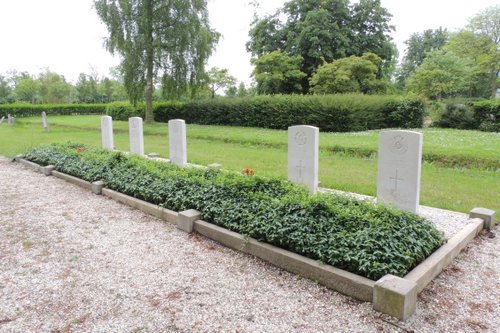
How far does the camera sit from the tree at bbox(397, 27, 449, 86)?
55.7 m

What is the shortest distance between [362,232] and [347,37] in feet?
104

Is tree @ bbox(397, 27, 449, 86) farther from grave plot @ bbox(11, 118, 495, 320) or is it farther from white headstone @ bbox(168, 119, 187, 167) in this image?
grave plot @ bbox(11, 118, 495, 320)

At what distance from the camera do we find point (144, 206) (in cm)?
596

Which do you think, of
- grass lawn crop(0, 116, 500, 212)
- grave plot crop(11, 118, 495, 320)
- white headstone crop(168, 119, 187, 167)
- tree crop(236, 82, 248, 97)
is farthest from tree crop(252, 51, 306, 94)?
grave plot crop(11, 118, 495, 320)

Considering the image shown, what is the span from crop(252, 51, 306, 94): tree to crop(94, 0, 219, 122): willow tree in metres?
7.66

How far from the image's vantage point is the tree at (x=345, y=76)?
25.3 metres

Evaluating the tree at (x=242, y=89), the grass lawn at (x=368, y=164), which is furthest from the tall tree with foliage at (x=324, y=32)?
the grass lawn at (x=368, y=164)

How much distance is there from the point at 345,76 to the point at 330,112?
301 inches

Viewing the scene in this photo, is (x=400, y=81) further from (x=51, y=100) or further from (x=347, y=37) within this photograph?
(x=51, y=100)

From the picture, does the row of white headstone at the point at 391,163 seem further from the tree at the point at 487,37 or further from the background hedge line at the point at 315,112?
the tree at the point at 487,37

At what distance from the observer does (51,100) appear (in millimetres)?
50312

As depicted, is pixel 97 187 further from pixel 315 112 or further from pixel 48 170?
pixel 315 112

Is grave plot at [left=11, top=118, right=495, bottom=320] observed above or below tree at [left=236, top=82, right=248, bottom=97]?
below

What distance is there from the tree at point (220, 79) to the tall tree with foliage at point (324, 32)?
3937 millimetres
